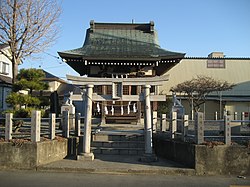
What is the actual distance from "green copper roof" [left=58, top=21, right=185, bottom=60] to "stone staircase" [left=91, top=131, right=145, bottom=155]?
5.28 meters

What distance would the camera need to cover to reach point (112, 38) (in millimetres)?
19062

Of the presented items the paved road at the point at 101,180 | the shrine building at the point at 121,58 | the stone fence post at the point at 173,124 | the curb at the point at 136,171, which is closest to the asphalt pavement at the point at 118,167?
A: the curb at the point at 136,171

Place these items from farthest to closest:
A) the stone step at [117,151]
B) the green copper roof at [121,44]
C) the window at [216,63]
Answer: the window at [216,63] → the green copper roof at [121,44] → the stone step at [117,151]

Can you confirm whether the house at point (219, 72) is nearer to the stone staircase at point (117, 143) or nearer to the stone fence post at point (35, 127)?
the stone staircase at point (117, 143)

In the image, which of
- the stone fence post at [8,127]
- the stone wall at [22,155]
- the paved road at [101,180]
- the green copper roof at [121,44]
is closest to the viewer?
the paved road at [101,180]

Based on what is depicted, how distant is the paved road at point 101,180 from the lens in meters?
7.30

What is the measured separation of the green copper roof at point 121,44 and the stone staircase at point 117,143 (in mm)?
5281

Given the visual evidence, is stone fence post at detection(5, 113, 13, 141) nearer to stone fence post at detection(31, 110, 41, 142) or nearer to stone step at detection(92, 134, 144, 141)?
stone fence post at detection(31, 110, 41, 142)

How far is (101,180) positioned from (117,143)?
428 centimetres

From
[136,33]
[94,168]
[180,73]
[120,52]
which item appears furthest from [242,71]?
[94,168]

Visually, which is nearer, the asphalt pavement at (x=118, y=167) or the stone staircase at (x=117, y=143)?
the asphalt pavement at (x=118, y=167)

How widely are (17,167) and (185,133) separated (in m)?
6.41

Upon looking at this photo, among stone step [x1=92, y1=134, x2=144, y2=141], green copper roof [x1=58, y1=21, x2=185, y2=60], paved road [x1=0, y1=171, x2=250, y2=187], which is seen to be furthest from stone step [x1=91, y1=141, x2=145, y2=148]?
green copper roof [x1=58, y1=21, x2=185, y2=60]

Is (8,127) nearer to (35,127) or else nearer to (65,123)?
(35,127)
